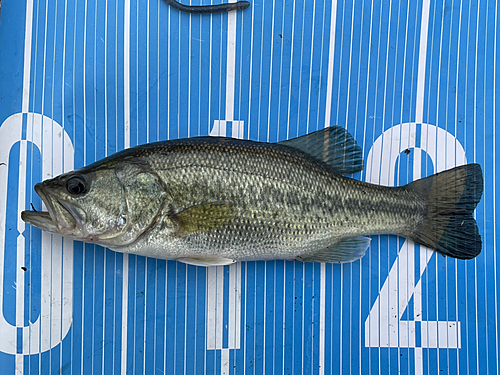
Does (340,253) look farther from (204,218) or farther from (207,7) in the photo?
(207,7)

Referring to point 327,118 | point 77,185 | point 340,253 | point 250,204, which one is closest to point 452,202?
point 340,253

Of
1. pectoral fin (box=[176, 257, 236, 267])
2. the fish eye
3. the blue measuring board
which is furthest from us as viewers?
the blue measuring board

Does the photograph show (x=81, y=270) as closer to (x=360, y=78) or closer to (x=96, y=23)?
(x=96, y=23)

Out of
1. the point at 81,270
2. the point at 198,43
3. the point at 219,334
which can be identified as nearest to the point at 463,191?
the point at 219,334

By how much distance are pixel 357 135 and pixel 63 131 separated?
1.54 meters

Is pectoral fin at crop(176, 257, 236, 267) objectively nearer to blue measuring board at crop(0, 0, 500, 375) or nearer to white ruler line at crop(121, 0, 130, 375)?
blue measuring board at crop(0, 0, 500, 375)

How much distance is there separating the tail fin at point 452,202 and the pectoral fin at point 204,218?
89cm

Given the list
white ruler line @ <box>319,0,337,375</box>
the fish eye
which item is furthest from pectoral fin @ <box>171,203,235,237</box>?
white ruler line @ <box>319,0,337,375</box>

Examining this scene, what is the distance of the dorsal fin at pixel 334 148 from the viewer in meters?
1.65

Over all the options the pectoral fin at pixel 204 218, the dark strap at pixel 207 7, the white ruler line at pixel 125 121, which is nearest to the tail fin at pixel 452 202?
the pectoral fin at pixel 204 218

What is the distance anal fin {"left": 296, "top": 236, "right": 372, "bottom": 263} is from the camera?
1.63 meters

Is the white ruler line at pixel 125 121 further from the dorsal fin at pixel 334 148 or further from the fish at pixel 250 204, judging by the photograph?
the dorsal fin at pixel 334 148

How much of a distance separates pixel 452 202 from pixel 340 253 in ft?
1.92

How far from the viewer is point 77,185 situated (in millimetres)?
1433
